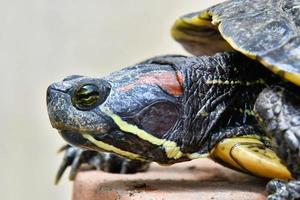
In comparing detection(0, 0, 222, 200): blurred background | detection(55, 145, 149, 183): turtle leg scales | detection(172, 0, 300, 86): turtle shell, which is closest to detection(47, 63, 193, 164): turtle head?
detection(172, 0, 300, 86): turtle shell

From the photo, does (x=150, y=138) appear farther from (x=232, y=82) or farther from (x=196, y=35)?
(x=196, y=35)

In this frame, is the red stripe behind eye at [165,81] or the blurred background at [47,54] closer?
the red stripe behind eye at [165,81]

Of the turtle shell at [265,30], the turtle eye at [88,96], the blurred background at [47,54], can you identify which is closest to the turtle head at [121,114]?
the turtle eye at [88,96]

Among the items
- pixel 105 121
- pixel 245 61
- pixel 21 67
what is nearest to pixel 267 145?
pixel 245 61

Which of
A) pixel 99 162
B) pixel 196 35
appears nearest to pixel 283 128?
pixel 99 162

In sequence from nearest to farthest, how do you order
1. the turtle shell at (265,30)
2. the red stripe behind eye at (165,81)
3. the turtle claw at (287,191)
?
the turtle claw at (287,191) < the turtle shell at (265,30) < the red stripe behind eye at (165,81)

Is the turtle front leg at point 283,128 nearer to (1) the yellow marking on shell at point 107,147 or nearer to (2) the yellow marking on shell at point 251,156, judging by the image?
(2) the yellow marking on shell at point 251,156
